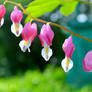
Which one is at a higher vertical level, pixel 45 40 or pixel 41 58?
pixel 45 40

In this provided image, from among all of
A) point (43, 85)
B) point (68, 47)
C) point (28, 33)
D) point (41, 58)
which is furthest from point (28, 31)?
point (41, 58)

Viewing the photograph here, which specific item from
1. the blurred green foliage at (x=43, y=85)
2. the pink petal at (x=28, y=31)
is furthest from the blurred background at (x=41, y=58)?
the pink petal at (x=28, y=31)

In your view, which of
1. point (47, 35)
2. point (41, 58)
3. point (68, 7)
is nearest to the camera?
point (47, 35)

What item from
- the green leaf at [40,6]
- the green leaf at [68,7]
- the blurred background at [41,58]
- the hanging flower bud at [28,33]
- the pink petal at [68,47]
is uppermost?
the green leaf at [40,6]

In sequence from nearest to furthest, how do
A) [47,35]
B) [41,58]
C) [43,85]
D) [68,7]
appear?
[47,35], [68,7], [43,85], [41,58]

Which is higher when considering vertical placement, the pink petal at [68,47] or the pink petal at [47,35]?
the pink petal at [47,35]

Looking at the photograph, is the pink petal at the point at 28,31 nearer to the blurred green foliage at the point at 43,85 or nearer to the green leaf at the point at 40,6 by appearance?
the green leaf at the point at 40,6

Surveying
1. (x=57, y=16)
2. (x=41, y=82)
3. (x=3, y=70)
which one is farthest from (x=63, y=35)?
(x=41, y=82)

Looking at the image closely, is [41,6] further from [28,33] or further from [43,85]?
[43,85]

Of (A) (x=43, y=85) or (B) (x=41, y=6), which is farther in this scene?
(A) (x=43, y=85)

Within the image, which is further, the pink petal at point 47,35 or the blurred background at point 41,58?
the blurred background at point 41,58

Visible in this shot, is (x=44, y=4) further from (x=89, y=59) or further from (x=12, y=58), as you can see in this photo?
(x=12, y=58)
